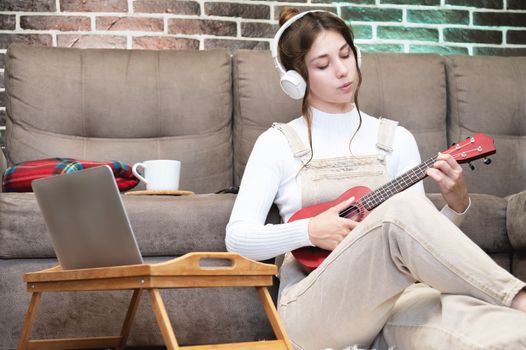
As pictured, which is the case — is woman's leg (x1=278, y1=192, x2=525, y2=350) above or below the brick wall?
below

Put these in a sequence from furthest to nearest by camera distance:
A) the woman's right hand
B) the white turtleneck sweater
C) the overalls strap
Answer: the overalls strap < the white turtleneck sweater < the woman's right hand

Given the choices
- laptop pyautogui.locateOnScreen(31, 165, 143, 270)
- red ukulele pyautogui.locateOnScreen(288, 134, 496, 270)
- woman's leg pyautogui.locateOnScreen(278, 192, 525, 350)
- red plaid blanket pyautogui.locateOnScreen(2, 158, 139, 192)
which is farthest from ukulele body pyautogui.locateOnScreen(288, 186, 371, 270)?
red plaid blanket pyautogui.locateOnScreen(2, 158, 139, 192)

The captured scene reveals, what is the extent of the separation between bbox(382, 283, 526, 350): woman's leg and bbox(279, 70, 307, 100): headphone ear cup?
0.62 m

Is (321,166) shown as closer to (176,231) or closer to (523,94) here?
(176,231)

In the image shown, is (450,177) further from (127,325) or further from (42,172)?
(42,172)

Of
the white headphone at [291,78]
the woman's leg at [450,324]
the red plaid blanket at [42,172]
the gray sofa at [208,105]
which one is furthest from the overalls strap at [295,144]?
the gray sofa at [208,105]

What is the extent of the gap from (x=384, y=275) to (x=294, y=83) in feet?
2.24

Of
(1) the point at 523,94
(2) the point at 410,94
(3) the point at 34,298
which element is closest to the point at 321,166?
(3) the point at 34,298

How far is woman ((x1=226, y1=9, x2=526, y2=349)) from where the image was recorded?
141 cm

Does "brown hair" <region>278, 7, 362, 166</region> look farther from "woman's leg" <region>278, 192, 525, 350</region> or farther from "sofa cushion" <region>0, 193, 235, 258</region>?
"woman's leg" <region>278, 192, 525, 350</region>

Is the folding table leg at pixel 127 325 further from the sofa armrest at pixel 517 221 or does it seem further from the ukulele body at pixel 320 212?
the sofa armrest at pixel 517 221

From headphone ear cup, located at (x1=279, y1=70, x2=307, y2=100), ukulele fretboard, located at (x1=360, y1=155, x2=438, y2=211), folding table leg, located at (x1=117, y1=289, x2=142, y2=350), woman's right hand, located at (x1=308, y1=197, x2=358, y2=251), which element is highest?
headphone ear cup, located at (x1=279, y1=70, x2=307, y2=100)

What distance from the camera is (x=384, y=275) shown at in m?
1.51

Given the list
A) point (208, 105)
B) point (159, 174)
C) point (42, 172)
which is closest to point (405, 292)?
point (159, 174)
